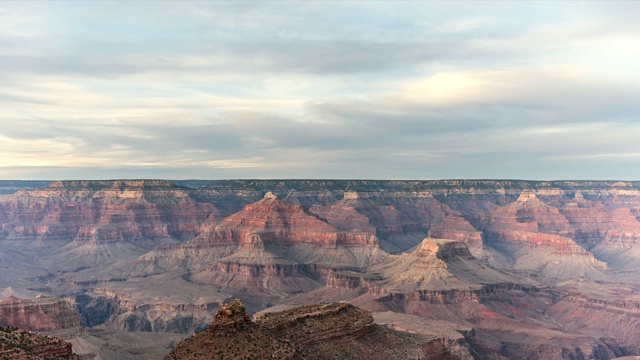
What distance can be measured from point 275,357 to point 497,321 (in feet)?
491

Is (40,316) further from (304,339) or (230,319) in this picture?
(230,319)

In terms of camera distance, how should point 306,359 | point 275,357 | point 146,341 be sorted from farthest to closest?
point 146,341, point 306,359, point 275,357

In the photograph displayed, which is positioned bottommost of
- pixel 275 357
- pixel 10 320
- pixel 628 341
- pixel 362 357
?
pixel 628 341

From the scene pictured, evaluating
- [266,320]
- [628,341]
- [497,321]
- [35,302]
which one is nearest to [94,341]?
[35,302]

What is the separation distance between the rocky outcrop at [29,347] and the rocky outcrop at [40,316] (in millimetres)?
88830

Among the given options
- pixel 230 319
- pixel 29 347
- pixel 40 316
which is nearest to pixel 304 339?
pixel 230 319

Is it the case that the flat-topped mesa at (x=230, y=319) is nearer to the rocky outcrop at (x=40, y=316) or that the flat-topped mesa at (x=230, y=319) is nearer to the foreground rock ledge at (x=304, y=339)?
the foreground rock ledge at (x=304, y=339)

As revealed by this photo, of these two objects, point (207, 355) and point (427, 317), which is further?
point (427, 317)

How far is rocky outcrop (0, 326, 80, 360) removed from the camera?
5453 cm

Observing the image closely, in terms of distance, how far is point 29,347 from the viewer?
5659 cm

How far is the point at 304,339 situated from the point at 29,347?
110 feet

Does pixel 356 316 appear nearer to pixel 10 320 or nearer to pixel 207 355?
pixel 207 355

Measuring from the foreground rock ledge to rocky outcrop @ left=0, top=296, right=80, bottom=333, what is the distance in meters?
76.3

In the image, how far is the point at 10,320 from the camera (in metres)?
140
